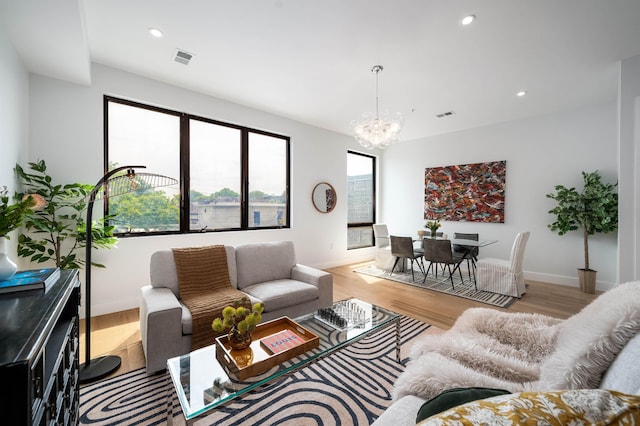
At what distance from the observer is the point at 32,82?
2.72 metres

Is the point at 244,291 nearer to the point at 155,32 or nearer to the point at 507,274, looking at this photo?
the point at 155,32

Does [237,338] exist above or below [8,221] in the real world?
below

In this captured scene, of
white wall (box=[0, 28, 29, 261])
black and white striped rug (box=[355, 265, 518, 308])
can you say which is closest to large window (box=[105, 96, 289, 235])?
white wall (box=[0, 28, 29, 261])

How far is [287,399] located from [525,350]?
145 cm

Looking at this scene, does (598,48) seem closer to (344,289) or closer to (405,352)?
(405,352)

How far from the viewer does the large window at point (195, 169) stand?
3.32m

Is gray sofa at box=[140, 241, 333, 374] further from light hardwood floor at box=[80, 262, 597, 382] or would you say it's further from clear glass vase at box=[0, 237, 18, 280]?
clear glass vase at box=[0, 237, 18, 280]

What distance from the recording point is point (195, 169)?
384 centimetres

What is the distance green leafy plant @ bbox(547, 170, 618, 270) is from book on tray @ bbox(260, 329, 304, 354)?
4.60m

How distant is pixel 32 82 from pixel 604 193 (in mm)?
7167

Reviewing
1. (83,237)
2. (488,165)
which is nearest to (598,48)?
(488,165)

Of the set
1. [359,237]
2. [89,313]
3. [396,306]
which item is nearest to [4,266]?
[89,313]

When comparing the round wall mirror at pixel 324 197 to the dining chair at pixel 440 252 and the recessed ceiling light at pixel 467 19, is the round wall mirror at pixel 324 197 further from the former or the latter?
the recessed ceiling light at pixel 467 19

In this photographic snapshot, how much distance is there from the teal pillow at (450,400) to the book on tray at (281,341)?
2.78ft
